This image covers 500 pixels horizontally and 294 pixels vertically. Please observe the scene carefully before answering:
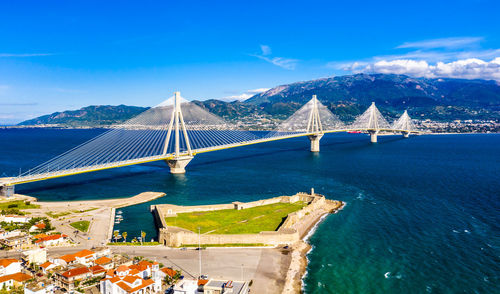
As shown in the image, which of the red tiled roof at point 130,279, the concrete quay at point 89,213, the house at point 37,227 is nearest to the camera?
the red tiled roof at point 130,279

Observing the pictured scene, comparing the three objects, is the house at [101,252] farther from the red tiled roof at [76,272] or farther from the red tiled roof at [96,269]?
the red tiled roof at [76,272]

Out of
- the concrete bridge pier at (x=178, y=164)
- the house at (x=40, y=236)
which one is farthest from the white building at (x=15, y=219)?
the concrete bridge pier at (x=178, y=164)

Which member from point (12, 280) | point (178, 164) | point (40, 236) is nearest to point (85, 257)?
point (12, 280)

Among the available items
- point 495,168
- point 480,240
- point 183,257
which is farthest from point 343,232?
point 495,168

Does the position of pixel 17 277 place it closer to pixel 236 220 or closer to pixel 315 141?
Result: pixel 236 220

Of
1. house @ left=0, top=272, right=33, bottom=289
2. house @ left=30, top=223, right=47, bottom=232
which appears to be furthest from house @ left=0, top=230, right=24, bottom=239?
house @ left=0, top=272, right=33, bottom=289

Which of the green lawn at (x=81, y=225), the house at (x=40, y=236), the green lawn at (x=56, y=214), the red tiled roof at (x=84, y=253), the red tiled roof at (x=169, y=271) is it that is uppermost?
the green lawn at (x=56, y=214)

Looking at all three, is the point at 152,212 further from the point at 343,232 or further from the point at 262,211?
the point at 343,232
